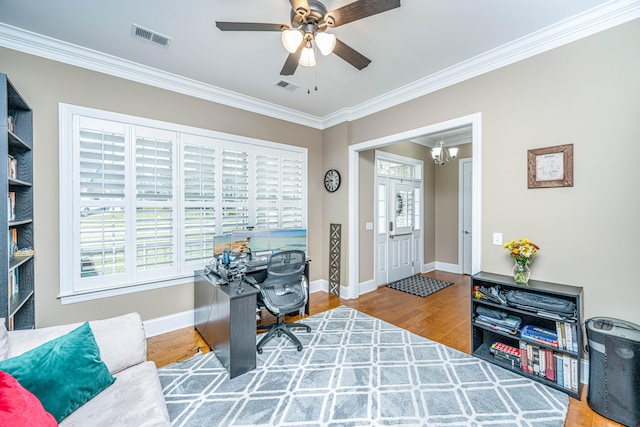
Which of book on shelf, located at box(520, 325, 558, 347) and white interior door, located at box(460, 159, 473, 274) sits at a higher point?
white interior door, located at box(460, 159, 473, 274)

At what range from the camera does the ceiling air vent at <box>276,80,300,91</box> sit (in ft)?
10.5

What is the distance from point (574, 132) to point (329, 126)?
3094 mm

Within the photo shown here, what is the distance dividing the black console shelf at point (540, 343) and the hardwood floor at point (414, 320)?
15 centimetres

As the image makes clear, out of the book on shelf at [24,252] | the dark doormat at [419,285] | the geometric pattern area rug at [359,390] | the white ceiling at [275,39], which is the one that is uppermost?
the white ceiling at [275,39]

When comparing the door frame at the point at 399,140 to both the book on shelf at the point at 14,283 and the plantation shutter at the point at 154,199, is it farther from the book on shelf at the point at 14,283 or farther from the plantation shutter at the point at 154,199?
the book on shelf at the point at 14,283

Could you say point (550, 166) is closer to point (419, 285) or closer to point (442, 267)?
point (419, 285)

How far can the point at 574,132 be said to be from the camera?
7.25 feet

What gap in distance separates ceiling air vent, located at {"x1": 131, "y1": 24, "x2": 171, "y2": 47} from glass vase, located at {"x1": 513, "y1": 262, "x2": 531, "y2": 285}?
3.72 meters

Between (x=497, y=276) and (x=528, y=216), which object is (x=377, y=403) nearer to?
(x=497, y=276)

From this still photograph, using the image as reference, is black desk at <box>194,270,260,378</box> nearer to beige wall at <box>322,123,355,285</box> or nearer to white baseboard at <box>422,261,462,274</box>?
beige wall at <box>322,123,355,285</box>

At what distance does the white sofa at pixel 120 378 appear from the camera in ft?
4.03

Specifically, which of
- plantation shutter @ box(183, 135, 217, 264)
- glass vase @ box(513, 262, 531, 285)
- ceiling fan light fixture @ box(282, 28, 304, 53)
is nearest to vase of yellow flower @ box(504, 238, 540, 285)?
glass vase @ box(513, 262, 531, 285)

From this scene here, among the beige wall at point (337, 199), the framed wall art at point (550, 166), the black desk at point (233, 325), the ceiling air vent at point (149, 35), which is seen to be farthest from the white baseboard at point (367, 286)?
the ceiling air vent at point (149, 35)

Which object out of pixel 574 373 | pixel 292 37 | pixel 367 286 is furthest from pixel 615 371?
pixel 292 37
